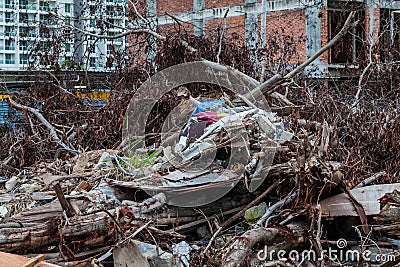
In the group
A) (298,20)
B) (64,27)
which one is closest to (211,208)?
(64,27)

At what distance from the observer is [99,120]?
6863 millimetres

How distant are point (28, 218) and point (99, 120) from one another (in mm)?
3390

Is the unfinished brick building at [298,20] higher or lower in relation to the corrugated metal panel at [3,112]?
higher

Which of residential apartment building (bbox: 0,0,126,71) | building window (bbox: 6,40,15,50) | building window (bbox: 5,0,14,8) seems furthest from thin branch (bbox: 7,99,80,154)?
building window (bbox: 5,0,14,8)

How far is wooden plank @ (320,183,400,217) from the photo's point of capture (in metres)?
3.61

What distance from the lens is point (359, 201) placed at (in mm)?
3689

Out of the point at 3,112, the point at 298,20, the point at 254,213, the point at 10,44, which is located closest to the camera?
the point at 254,213

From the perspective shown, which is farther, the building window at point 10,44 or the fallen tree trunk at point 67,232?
the building window at point 10,44

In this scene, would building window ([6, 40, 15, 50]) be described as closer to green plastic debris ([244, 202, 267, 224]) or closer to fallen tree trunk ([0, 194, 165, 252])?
fallen tree trunk ([0, 194, 165, 252])

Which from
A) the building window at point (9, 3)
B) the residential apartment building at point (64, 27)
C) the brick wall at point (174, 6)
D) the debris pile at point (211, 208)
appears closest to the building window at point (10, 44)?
the residential apartment building at point (64, 27)

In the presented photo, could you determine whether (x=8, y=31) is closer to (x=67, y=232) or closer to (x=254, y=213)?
(x=67, y=232)

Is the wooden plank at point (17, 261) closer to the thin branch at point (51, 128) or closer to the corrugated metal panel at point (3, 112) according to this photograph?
the thin branch at point (51, 128)

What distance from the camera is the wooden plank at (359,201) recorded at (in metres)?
3.61

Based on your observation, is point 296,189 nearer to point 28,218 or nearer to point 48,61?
point 28,218
